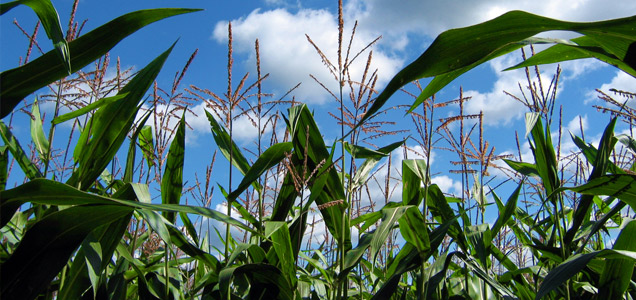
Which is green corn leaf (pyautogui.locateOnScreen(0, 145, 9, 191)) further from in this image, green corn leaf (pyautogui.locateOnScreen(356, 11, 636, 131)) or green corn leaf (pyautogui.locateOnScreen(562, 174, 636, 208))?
green corn leaf (pyautogui.locateOnScreen(562, 174, 636, 208))

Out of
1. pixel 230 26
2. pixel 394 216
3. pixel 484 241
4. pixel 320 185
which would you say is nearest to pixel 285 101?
pixel 230 26

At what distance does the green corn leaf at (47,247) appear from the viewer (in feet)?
3.26

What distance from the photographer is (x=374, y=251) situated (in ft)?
4.18

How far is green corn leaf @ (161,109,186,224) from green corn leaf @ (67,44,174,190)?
0.24 m

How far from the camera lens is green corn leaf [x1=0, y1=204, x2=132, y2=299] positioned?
99cm

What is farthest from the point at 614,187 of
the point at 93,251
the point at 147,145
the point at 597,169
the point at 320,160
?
the point at 147,145

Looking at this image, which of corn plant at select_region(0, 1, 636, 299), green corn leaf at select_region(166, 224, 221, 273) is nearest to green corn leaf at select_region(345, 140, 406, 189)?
corn plant at select_region(0, 1, 636, 299)

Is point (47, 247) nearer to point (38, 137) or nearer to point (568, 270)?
point (38, 137)

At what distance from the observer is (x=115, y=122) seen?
4.12 ft

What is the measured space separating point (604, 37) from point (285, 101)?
1.11 meters

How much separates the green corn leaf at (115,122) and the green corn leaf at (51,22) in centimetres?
32

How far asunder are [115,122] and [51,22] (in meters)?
0.37

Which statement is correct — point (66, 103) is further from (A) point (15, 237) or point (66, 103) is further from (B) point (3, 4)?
(B) point (3, 4)

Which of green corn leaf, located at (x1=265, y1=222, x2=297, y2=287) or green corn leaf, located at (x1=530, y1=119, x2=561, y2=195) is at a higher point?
green corn leaf, located at (x1=530, y1=119, x2=561, y2=195)
